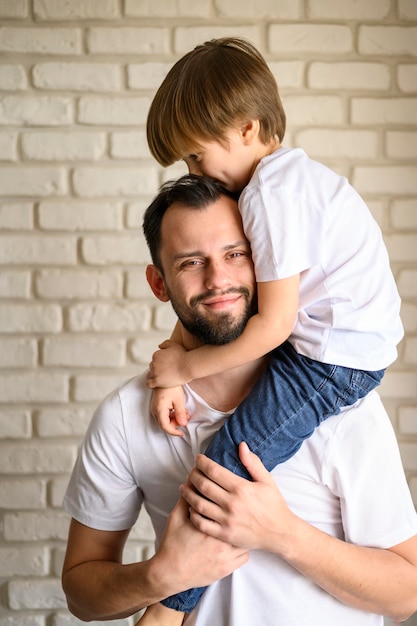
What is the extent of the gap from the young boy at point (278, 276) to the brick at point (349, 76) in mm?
923

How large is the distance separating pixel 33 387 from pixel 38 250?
0.44 meters

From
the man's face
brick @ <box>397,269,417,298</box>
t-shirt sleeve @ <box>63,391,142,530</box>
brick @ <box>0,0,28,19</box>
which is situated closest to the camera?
the man's face

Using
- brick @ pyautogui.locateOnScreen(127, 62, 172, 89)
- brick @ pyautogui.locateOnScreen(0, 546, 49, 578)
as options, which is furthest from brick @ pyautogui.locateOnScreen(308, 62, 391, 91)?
brick @ pyautogui.locateOnScreen(0, 546, 49, 578)

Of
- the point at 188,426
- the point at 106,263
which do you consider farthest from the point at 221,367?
the point at 106,263

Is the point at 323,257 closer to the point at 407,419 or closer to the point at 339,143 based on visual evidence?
the point at 339,143

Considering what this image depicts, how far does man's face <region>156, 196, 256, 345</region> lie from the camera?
140 centimetres

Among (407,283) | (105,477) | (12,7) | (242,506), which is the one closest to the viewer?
(242,506)

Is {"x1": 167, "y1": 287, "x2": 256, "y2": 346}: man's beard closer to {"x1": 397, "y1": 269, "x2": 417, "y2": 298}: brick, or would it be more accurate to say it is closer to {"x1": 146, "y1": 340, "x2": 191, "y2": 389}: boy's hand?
{"x1": 146, "y1": 340, "x2": 191, "y2": 389}: boy's hand

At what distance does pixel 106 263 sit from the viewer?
237cm

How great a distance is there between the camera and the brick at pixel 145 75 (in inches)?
91.3

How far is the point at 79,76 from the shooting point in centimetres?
233

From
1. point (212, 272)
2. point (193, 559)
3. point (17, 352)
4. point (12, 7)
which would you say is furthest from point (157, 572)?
point (12, 7)

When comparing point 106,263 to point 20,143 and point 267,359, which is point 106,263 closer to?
point 20,143

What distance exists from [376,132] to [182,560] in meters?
1.58
